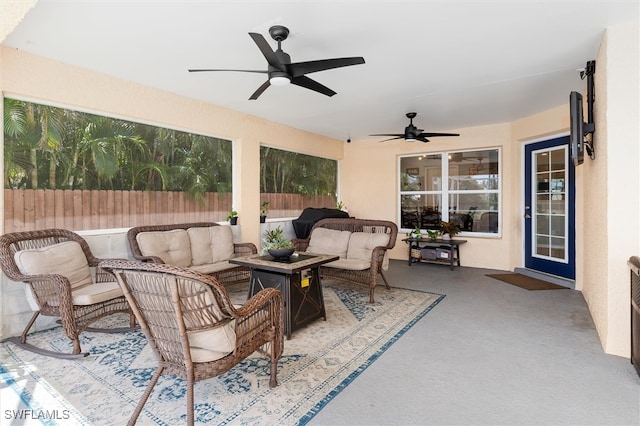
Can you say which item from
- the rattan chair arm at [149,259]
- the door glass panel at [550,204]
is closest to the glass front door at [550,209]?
the door glass panel at [550,204]

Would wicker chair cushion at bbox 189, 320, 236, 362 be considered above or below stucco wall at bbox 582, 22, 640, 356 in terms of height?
below

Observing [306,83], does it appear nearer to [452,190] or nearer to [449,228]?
[449,228]

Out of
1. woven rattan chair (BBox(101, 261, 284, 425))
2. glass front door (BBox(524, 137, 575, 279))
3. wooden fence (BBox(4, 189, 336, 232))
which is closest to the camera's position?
woven rattan chair (BBox(101, 261, 284, 425))

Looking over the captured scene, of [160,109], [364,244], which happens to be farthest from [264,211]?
[160,109]

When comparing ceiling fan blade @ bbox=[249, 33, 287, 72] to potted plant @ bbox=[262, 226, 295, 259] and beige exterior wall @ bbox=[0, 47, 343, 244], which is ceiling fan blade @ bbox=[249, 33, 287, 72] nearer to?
potted plant @ bbox=[262, 226, 295, 259]

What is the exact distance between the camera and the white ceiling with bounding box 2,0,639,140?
2.49 meters

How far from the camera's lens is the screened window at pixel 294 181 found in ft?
19.9

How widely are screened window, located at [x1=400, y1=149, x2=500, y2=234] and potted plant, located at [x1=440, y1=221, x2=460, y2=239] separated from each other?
1.23ft

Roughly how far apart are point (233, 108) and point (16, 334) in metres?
3.63

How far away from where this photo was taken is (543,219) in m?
5.52

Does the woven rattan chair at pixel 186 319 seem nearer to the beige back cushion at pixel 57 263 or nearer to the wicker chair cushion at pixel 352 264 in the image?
the beige back cushion at pixel 57 263

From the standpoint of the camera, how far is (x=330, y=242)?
4.88 meters
